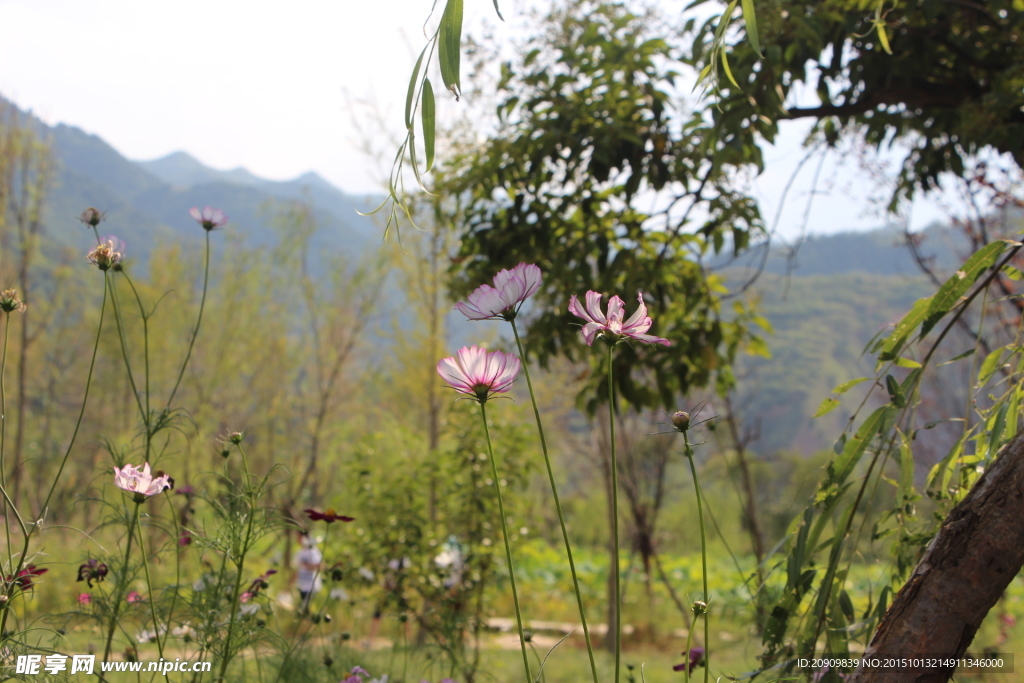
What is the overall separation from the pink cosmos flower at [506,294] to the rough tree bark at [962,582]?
1.96 feet

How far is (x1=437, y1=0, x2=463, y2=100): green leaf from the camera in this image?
699 mm

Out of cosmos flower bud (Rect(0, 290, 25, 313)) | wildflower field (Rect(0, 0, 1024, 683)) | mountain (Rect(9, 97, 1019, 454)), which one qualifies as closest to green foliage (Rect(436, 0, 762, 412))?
wildflower field (Rect(0, 0, 1024, 683))

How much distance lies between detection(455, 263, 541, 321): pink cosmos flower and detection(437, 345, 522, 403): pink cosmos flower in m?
0.04

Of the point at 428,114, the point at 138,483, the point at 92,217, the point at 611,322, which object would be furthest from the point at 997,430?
the point at 92,217

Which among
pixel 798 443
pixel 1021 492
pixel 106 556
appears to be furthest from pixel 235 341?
pixel 798 443

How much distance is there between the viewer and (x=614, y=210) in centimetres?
219

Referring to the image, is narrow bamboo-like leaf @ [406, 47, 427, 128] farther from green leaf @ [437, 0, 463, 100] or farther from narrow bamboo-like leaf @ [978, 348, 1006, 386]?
narrow bamboo-like leaf @ [978, 348, 1006, 386]

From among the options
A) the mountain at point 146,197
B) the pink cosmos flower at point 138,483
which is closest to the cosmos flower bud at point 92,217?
the pink cosmos flower at point 138,483

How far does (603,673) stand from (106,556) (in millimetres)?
3146

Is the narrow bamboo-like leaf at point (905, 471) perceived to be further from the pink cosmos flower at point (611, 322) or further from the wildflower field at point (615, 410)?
the pink cosmos flower at point (611, 322)

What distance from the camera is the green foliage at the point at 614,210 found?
2070mm

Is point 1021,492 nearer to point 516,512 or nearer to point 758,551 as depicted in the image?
point 516,512

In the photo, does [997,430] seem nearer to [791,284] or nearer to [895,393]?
[895,393]

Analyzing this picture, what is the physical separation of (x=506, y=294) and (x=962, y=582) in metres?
0.64
